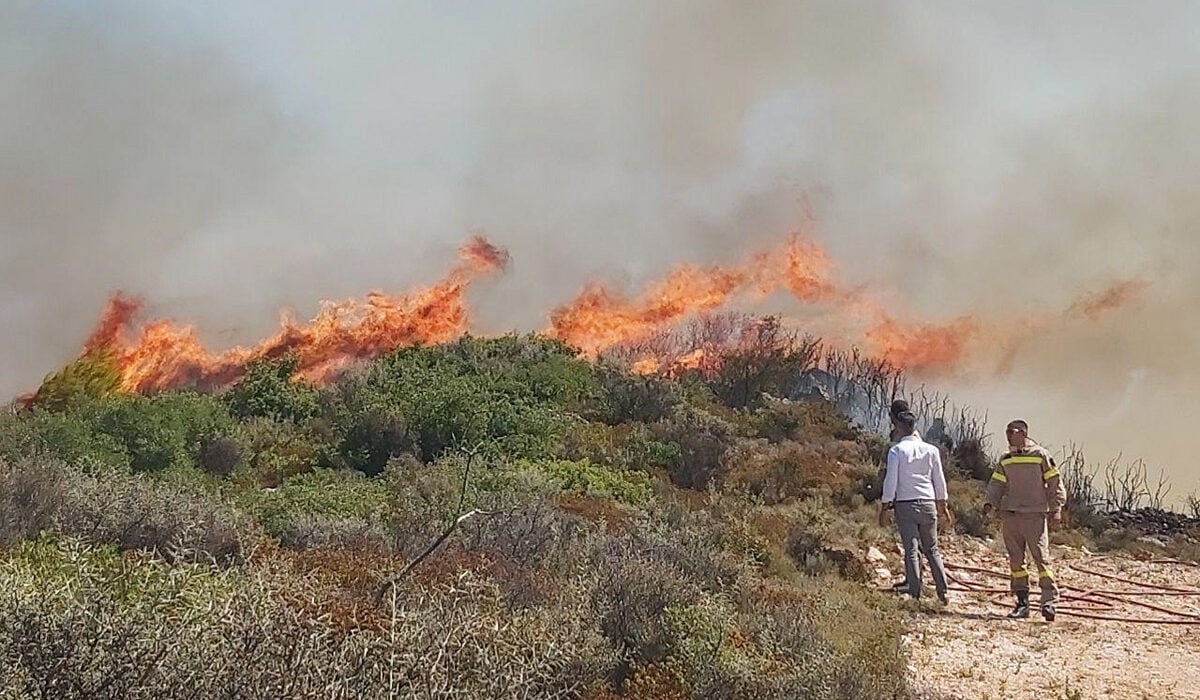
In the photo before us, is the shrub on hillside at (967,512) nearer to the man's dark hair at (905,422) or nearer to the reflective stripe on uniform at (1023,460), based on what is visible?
the man's dark hair at (905,422)

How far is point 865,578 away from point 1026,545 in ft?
5.85

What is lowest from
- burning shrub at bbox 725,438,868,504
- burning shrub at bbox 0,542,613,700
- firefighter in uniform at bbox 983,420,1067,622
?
burning shrub at bbox 0,542,613,700

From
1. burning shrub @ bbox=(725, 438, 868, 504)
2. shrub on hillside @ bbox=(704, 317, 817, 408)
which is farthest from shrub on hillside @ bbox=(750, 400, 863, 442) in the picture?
burning shrub @ bbox=(725, 438, 868, 504)

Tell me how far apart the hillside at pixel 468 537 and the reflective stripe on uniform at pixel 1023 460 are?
141 centimetres

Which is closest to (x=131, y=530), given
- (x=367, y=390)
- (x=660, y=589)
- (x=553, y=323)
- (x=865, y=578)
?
(x=660, y=589)

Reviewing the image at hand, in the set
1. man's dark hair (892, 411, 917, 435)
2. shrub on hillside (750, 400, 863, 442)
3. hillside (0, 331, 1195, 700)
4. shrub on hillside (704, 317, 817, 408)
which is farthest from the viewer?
shrub on hillside (704, 317, 817, 408)

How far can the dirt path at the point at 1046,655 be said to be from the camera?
6.64 m

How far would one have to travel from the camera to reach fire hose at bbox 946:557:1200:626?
9562 mm

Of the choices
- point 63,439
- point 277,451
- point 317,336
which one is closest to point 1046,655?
point 63,439

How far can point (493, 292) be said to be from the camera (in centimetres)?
2902

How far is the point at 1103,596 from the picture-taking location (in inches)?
421

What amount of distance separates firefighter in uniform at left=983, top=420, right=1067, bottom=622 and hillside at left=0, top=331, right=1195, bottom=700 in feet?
2.06

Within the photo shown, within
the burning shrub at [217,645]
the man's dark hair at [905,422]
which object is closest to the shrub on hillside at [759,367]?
the man's dark hair at [905,422]

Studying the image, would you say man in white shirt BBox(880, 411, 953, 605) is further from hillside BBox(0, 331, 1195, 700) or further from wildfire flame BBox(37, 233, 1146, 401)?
wildfire flame BBox(37, 233, 1146, 401)
